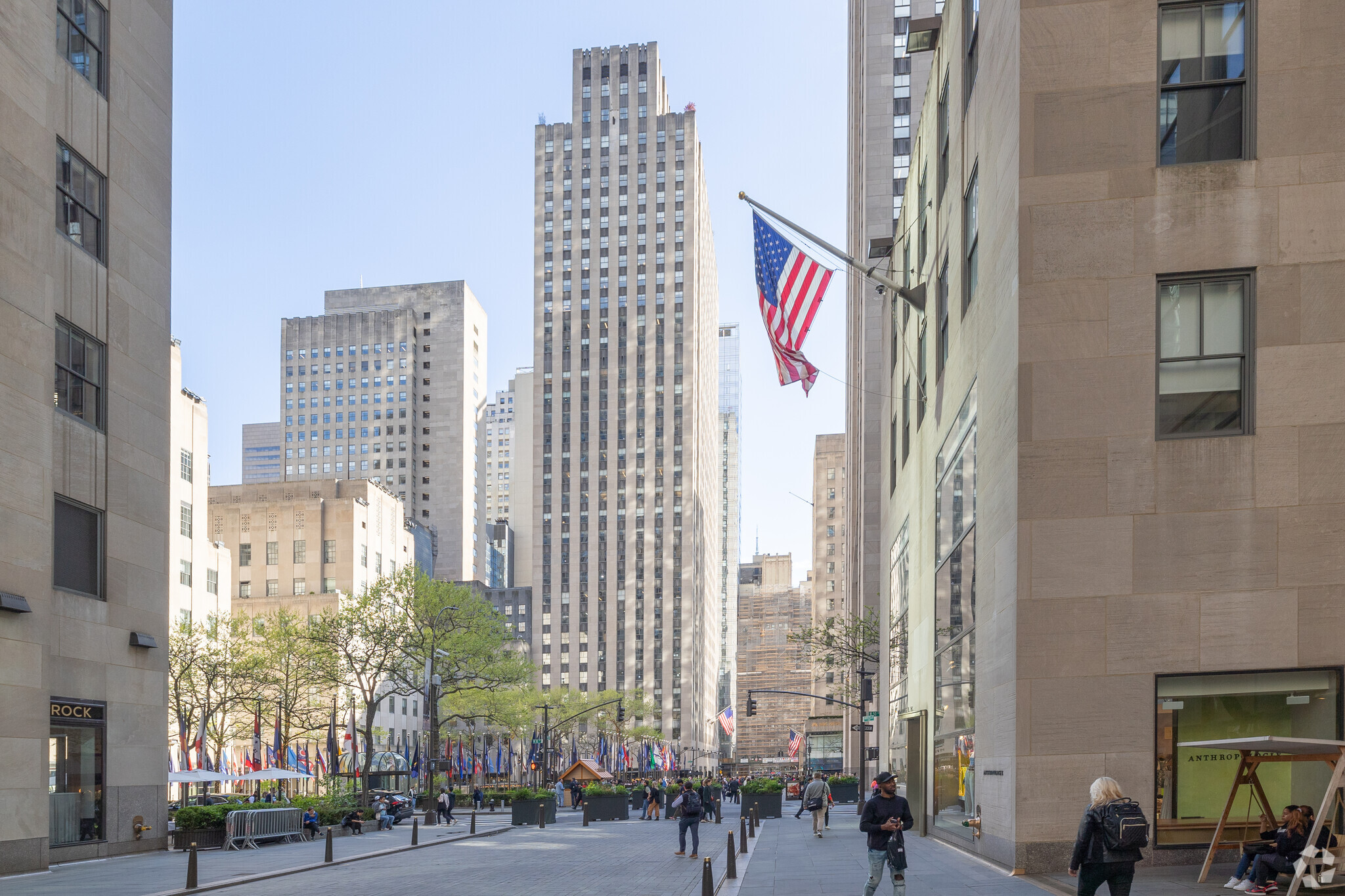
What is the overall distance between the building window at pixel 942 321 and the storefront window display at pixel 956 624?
2147 mm

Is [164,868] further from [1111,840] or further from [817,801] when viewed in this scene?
[1111,840]

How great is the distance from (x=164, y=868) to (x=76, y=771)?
3.84 metres

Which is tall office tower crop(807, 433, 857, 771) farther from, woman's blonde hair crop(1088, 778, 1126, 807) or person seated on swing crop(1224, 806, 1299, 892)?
woman's blonde hair crop(1088, 778, 1126, 807)

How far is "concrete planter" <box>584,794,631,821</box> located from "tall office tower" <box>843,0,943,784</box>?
2393 centimetres

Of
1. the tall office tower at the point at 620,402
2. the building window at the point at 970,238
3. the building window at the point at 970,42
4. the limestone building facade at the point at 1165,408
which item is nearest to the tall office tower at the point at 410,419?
the tall office tower at the point at 620,402

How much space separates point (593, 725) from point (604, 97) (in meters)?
87.7

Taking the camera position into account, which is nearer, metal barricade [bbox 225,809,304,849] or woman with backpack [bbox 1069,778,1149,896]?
woman with backpack [bbox 1069,778,1149,896]

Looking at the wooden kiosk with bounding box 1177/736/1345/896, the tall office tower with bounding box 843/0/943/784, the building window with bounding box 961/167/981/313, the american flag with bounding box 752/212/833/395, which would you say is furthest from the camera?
the tall office tower with bounding box 843/0/943/784

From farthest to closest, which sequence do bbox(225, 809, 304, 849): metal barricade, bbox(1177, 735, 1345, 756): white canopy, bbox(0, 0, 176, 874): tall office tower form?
bbox(225, 809, 304, 849): metal barricade → bbox(0, 0, 176, 874): tall office tower → bbox(1177, 735, 1345, 756): white canopy

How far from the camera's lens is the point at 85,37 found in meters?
30.3

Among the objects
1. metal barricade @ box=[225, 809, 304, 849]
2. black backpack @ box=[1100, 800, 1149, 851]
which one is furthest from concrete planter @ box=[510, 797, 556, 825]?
black backpack @ box=[1100, 800, 1149, 851]

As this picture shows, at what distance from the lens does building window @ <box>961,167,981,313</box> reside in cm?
2633

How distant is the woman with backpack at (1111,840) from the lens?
12.4m

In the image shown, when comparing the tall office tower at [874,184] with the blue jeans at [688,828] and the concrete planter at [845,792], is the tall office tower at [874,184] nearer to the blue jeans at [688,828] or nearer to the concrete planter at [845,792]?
the concrete planter at [845,792]
